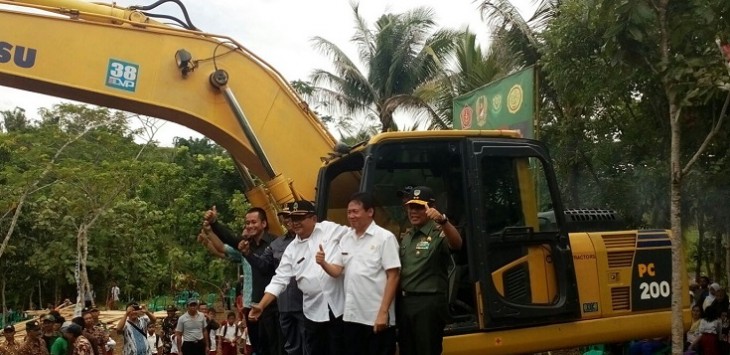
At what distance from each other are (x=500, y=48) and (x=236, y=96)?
9.50 m

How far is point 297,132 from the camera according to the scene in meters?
6.45

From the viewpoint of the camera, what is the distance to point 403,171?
5.57m

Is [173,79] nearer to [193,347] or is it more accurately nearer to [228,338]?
[193,347]

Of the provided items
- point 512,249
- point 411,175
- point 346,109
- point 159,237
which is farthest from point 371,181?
point 159,237

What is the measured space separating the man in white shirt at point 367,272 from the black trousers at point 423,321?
0.09 metres

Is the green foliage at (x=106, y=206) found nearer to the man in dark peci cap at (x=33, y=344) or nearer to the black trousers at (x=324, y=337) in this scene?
the man in dark peci cap at (x=33, y=344)

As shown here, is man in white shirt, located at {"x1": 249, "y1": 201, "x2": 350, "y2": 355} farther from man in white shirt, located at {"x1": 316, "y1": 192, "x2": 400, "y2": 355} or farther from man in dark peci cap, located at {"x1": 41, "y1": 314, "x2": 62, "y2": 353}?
man in dark peci cap, located at {"x1": 41, "y1": 314, "x2": 62, "y2": 353}

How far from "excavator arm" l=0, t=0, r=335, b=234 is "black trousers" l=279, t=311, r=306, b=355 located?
3.38 ft

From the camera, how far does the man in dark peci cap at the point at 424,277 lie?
468cm

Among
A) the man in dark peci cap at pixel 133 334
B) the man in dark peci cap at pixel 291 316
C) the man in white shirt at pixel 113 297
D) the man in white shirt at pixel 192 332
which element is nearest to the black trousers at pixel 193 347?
the man in white shirt at pixel 192 332

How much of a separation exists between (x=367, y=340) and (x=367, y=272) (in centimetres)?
45

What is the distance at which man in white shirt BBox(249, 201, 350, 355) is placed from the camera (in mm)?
4844

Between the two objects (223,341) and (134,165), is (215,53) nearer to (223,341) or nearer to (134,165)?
(223,341)

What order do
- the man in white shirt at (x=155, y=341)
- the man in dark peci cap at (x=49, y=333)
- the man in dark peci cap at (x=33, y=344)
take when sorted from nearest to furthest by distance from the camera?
the man in dark peci cap at (x=33, y=344), the man in dark peci cap at (x=49, y=333), the man in white shirt at (x=155, y=341)
